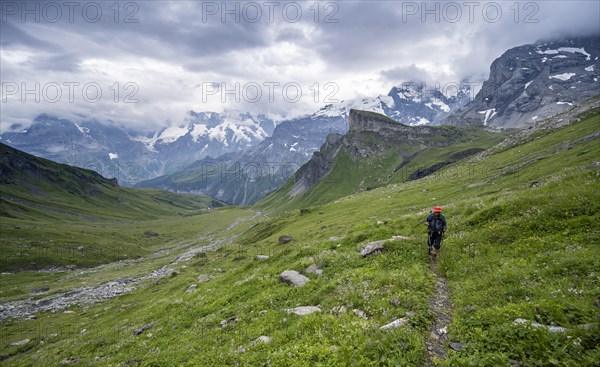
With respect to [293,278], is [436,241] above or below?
above

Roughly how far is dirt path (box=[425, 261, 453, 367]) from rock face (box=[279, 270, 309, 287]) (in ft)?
24.7

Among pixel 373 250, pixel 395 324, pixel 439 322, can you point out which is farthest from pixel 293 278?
pixel 439 322

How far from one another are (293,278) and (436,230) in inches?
366

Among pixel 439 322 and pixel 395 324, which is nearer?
pixel 395 324

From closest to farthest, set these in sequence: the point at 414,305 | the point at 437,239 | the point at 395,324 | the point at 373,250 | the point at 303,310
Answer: the point at 395,324, the point at 414,305, the point at 303,310, the point at 437,239, the point at 373,250

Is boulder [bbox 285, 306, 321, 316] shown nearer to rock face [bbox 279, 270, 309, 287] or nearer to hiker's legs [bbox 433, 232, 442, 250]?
rock face [bbox 279, 270, 309, 287]

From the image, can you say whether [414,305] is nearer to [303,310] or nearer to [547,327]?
[547,327]

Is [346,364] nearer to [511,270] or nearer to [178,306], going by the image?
[511,270]

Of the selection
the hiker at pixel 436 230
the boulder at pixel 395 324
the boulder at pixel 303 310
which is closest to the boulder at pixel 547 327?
the boulder at pixel 395 324

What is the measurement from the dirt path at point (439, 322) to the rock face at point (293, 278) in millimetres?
7515

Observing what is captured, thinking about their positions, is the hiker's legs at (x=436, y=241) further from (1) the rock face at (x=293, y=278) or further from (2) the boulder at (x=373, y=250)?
(1) the rock face at (x=293, y=278)

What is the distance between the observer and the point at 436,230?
17.8m

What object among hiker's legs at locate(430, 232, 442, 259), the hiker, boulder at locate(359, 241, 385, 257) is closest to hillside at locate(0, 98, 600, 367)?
boulder at locate(359, 241, 385, 257)

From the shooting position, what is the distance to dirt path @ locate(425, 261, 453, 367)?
9.42 metres
